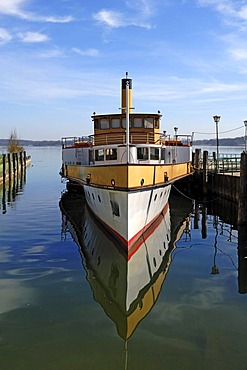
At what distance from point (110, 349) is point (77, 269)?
5016mm

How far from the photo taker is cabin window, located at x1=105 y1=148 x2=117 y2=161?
18984mm

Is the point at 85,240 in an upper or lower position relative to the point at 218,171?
lower

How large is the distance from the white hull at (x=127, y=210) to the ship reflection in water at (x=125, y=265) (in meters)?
0.50

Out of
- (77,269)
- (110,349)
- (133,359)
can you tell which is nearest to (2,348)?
(110,349)

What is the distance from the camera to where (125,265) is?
12.4 meters

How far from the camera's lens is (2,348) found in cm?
729

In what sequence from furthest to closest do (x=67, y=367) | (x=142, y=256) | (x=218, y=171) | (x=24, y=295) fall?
1. (x=218, y=171)
2. (x=142, y=256)
3. (x=24, y=295)
4. (x=67, y=367)

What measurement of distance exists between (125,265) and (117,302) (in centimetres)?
266

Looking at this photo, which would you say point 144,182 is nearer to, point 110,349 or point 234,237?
point 234,237

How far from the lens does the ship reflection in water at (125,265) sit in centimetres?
937

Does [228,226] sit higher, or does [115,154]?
[115,154]

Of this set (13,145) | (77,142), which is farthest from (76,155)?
(13,145)

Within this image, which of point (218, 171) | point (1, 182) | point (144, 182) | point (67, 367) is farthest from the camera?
point (1, 182)

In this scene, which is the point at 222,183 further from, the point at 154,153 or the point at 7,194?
the point at 7,194
